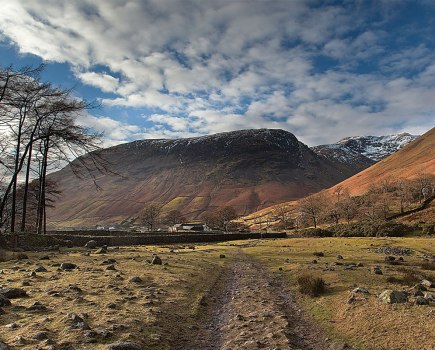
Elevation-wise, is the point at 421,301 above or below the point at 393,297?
below

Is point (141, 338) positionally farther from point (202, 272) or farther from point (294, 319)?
point (202, 272)

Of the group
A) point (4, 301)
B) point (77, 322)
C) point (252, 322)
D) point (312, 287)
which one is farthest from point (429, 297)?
point (4, 301)

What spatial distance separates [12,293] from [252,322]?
9.05 m

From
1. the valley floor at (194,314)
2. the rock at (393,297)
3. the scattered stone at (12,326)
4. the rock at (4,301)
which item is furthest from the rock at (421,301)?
the rock at (4,301)

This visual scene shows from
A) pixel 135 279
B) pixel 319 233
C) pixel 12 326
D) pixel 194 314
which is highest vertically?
pixel 12 326

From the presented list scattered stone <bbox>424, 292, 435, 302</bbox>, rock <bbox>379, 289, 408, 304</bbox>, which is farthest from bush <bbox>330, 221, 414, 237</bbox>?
rock <bbox>379, 289, 408, 304</bbox>

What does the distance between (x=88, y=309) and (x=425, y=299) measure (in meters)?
12.5

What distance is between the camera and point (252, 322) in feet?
41.5

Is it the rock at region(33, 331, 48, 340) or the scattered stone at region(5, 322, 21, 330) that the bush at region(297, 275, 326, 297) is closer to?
the rock at region(33, 331, 48, 340)

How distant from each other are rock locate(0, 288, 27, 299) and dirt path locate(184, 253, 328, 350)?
6.88 metres

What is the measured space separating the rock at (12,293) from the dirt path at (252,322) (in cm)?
688

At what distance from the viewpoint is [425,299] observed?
1339 cm

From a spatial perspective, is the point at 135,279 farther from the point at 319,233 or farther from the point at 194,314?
the point at 319,233

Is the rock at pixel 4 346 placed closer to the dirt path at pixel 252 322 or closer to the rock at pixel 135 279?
the dirt path at pixel 252 322
